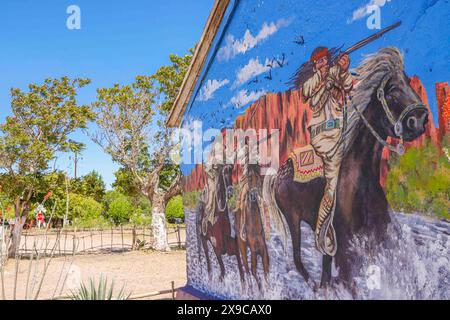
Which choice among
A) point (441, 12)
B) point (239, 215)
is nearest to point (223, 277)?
point (239, 215)

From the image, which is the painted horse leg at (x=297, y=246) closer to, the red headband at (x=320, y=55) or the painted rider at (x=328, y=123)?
the painted rider at (x=328, y=123)

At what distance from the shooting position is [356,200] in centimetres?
444

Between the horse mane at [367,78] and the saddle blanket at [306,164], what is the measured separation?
20.5 inches

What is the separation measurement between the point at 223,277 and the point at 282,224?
91.5 inches

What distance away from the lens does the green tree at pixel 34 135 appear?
20562mm

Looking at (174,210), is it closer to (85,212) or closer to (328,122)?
(85,212)

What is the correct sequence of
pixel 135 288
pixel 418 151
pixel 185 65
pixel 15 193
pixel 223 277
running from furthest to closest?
pixel 185 65, pixel 15 193, pixel 135 288, pixel 223 277, pixel 418 151

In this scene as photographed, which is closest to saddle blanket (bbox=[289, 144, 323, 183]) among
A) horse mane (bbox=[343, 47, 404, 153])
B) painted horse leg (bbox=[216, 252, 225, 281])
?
horse mane (bbox=[343, 47, 404, 153])

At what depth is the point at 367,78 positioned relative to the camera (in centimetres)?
442

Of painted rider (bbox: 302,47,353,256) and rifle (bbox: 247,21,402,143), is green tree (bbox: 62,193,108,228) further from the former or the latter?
rifle (bbox: 247,21,402,143)

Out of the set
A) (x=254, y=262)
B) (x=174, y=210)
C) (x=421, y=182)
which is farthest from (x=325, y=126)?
(x=174, y=210)

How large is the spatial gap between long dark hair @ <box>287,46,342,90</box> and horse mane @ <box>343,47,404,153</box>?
18.7 inches
